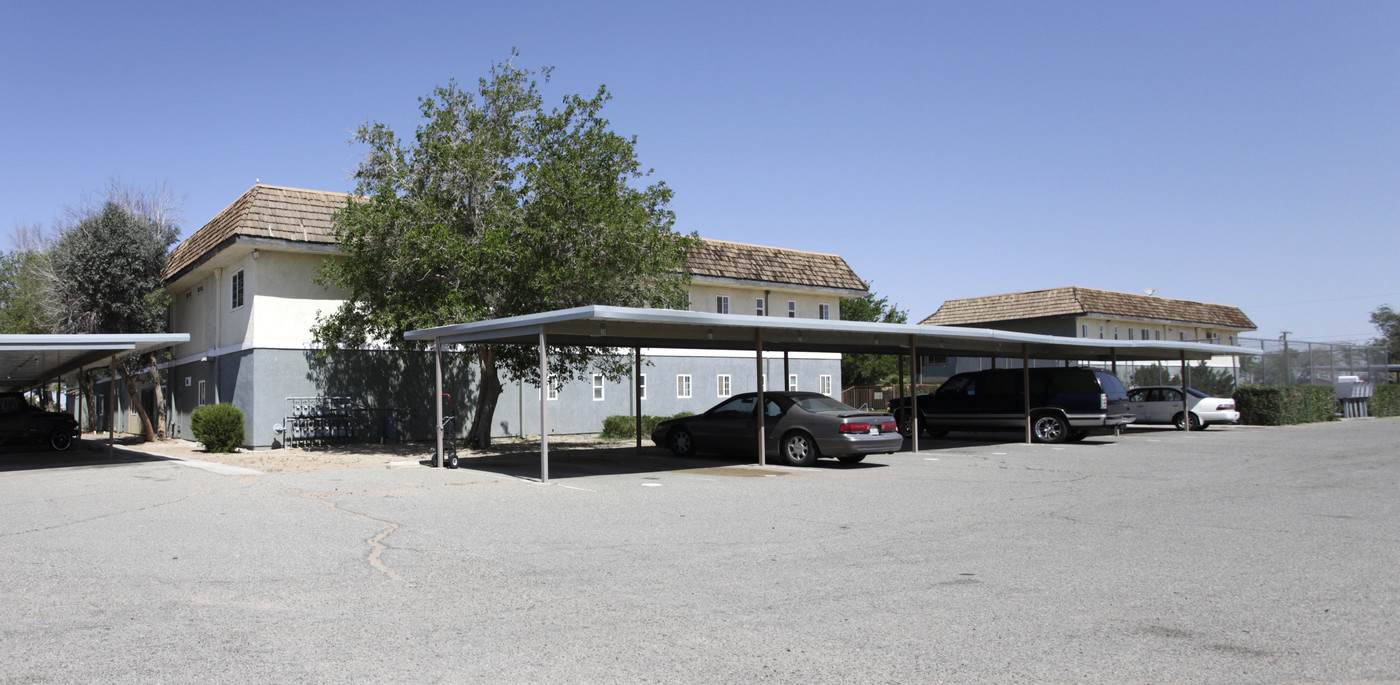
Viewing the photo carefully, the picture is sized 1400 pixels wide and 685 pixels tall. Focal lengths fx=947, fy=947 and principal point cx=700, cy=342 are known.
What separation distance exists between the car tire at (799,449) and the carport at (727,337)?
17.1 inches

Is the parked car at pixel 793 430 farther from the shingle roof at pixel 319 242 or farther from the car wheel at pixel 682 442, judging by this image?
the shingle roof at pixel 319 242

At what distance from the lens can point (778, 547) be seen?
8.38m

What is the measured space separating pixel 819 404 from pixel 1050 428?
8.46 m

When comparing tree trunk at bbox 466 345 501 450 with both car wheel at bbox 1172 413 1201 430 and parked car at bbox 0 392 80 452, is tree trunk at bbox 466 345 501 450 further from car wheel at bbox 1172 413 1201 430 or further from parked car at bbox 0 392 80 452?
car wheel at bbox 1172 413 1201 430

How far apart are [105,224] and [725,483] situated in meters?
23.0

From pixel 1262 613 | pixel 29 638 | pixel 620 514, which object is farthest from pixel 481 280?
pixel 1262 613

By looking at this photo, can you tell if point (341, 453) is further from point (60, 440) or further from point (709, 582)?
point (709, 582)

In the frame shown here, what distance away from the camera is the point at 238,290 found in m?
24.0

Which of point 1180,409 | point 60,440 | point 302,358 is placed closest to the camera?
point 302,358

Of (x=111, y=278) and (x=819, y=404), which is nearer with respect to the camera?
(x=819, y=404)

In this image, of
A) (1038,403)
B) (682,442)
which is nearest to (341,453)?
(682,442)

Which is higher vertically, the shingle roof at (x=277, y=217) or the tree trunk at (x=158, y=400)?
the shingle roof at (x=277, y=217)

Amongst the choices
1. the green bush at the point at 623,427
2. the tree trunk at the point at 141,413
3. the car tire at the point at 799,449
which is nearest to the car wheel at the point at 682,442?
the car tire at the point at 799,449

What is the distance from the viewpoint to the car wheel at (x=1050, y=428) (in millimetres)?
22359
